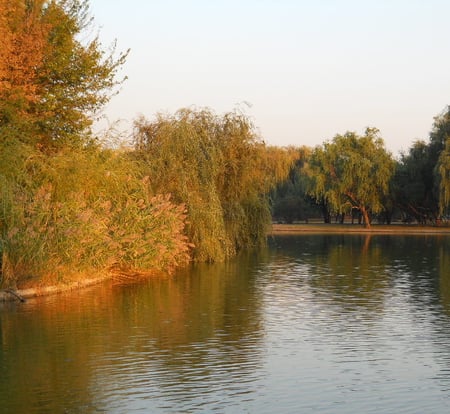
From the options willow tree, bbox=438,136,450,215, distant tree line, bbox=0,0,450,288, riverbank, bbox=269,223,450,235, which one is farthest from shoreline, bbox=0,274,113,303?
willow tree, bbox=438,136,450,215

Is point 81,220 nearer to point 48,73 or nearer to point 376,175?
point 48,73

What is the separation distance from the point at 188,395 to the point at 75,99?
23.0 metres

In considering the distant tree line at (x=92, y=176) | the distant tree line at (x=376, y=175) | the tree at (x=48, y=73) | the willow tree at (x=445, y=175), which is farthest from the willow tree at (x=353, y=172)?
the tree at (x=48, y=73)

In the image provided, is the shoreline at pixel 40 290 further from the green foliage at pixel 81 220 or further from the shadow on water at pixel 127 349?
the shadow on water at pixel 127 349

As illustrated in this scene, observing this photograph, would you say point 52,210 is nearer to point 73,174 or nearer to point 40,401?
point 73,174

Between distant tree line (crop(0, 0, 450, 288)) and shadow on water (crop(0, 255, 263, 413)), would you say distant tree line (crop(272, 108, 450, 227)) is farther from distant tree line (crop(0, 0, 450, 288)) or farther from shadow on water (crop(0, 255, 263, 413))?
shadow on water (crop(0, 255, 263, 413))

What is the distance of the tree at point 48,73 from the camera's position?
28703 millimetres

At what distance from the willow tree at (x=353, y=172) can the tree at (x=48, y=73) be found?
4547 cm

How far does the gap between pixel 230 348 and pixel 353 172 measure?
2468 inches

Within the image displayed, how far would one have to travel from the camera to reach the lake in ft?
36.9

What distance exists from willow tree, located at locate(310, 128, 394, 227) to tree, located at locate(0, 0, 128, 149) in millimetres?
45466

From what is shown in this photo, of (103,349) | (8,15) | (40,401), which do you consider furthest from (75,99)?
(40,401)

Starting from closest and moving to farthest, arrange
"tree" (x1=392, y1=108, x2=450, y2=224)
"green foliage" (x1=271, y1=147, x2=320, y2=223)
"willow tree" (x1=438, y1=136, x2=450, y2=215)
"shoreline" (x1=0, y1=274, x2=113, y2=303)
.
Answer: "shoreline" (x1=0, y1=274, x2=113, y2=303)
"willow tree" (x1=438, y1=136, x2=450, y2=215)
"tree" (x1=392, y1=108, x2=450, y2=224)
"green foliage" (x1=271, y1=147, x2=320, y2=223)

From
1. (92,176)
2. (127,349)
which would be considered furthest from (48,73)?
(127,349)
